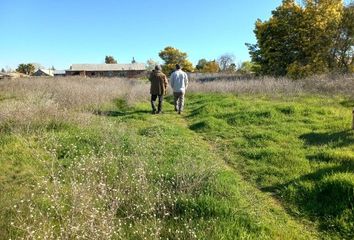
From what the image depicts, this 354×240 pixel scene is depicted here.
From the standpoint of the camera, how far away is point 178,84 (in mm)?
13148

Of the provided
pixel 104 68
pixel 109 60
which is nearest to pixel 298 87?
pixel 104 68

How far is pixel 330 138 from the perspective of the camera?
8102 millimetres

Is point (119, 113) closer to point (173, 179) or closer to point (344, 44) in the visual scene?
point (173, 179)

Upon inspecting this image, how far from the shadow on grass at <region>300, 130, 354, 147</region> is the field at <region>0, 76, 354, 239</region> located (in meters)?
0.03

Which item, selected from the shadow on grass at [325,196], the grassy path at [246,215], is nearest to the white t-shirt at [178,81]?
the grassy path at [246,215]

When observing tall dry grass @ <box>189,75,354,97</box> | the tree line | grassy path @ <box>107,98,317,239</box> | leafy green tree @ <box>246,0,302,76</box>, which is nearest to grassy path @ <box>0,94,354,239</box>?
grassy path @ <box>107,98,317,239</box>

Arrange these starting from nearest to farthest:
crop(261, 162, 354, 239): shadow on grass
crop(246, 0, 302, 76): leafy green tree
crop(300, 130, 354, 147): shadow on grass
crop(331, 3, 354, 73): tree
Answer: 1. crop(261, 162, 354, 239): shadow on grass
2. crop(300, 130, 354, 147): shadow on grass
3. crop(331, 3, 354, 73): tree
4. crop(246, 0, 302, 76): leafy green tree

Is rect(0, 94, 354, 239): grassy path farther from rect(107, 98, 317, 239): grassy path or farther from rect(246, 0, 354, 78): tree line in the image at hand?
rect(246, 0, 354, 78): tree line

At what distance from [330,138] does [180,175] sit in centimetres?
479

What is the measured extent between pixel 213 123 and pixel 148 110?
4.14 meters

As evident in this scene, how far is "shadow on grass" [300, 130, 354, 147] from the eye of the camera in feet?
24.9

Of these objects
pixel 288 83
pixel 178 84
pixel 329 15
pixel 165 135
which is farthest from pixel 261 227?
pixel 329 15

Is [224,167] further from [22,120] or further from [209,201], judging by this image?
[22,120]

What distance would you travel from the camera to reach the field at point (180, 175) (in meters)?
3.98
